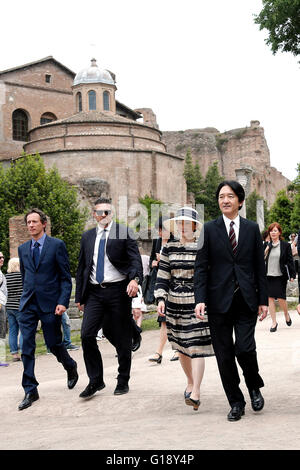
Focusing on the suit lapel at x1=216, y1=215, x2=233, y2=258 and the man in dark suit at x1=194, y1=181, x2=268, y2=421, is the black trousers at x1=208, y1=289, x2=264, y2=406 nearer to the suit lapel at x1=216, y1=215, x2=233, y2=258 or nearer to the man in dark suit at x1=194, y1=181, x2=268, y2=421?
the man in dark suit at x1=194, y1=181, x2=268, y2=421

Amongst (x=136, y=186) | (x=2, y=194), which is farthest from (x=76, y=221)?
(x=136, y=186)

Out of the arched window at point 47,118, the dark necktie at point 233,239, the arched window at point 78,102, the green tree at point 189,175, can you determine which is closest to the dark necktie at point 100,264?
the dark necktie at point 233,239

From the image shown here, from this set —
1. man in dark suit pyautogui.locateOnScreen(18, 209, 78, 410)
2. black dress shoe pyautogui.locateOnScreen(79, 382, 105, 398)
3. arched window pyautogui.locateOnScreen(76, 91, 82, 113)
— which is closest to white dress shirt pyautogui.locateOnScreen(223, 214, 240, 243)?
man in dark suit pyautogui.locateOnScreen(18, 209, 78, 410)

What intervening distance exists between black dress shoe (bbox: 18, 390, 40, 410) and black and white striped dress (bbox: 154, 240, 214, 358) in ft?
5.39

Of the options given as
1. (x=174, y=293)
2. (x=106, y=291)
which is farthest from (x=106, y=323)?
(x=174, y=293)

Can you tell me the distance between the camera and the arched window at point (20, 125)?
5172cm

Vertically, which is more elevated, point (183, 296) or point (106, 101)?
point (106, 101)

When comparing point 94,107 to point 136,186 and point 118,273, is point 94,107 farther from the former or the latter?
point 118,273

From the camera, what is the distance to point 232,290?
17.4 ft

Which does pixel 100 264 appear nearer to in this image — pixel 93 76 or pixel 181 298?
pixel 181 298

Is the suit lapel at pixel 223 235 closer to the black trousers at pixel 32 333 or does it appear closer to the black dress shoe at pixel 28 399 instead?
the black trousers at pixel 32 333

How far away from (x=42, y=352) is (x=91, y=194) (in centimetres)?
3037

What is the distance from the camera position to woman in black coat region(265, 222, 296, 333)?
1130 cm

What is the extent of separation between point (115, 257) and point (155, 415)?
174cm
